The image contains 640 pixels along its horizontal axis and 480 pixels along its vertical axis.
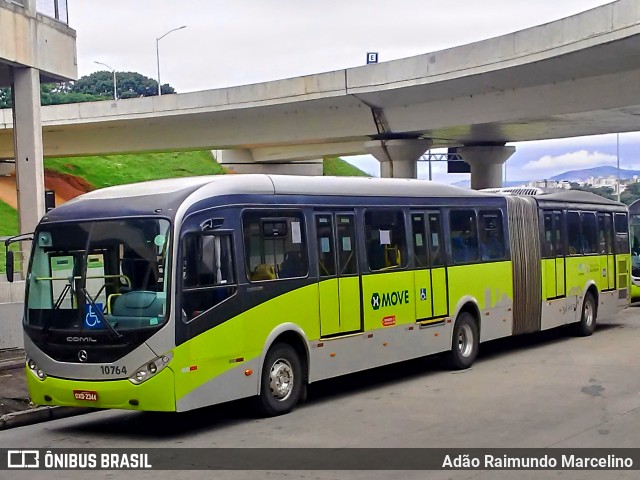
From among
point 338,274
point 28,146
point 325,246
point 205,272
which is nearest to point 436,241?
point 338,274

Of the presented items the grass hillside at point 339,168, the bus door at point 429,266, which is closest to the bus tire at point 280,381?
the bus door at point 429,266

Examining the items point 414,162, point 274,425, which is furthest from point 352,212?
point 414,162

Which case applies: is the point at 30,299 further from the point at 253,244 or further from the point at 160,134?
the point at 160,134

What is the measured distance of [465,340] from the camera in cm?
1659

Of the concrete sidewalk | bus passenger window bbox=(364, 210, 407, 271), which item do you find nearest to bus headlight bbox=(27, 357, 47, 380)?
the concrete sidewalk

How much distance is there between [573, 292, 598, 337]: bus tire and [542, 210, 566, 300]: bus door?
3.71 ft

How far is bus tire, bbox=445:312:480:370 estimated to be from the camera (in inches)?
637

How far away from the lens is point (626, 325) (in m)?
23.2

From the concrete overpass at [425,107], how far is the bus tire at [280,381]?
580 inches

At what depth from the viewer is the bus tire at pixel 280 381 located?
11984 millimetres

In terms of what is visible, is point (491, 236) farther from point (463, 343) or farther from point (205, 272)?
point (205, 272)

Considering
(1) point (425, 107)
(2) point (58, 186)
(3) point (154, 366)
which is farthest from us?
(2) point (58, 186)

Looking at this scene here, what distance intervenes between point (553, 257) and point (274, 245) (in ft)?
29.8

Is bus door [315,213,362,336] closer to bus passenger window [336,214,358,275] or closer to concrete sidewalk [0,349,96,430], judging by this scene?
bus passenger window [336,214,358,275]
